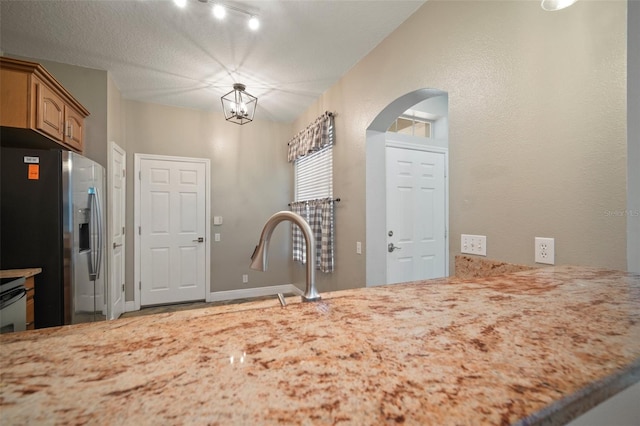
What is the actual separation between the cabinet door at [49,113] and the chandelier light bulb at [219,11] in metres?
1.37

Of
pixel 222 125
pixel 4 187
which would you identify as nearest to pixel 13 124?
pixel 4 187

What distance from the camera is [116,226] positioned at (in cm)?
312

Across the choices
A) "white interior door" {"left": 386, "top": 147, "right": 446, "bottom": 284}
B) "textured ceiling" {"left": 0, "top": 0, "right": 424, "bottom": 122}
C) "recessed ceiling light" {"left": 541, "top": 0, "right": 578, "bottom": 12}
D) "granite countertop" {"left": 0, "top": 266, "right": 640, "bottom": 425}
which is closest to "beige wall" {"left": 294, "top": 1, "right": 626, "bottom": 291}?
Answer: "recessed ceiling light" {"left": 541, "top": 0, "right": 578, "bottom": 12}

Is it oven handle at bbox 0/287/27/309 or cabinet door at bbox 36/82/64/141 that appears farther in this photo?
cabinet door at bbox 36/82/64/141

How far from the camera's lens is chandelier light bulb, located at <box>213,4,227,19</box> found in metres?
1.95

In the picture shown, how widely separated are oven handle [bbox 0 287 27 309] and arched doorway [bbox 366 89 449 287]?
2390 mm

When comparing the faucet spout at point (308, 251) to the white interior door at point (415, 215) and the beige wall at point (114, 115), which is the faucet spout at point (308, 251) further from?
the beige wall at point (114, 115)

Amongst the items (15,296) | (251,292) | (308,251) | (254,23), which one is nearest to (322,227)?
(251,292)

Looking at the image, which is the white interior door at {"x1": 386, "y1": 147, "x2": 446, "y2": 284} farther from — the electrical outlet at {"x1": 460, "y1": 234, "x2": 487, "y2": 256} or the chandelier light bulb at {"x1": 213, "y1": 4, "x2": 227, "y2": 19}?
the chandelier light bulb at {"x1": 213, "y1": 4, "x2": 227, "y2": 19}

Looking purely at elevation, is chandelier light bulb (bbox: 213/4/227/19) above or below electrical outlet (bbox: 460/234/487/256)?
above

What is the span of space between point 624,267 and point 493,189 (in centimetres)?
61

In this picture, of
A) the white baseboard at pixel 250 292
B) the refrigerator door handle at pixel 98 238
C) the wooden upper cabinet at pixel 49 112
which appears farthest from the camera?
the white baseboard at pixel 250 292

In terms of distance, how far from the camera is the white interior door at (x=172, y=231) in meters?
3.61

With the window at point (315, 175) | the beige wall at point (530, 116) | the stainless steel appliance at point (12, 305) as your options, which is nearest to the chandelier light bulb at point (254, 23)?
the beige wall at point (530, 116)
